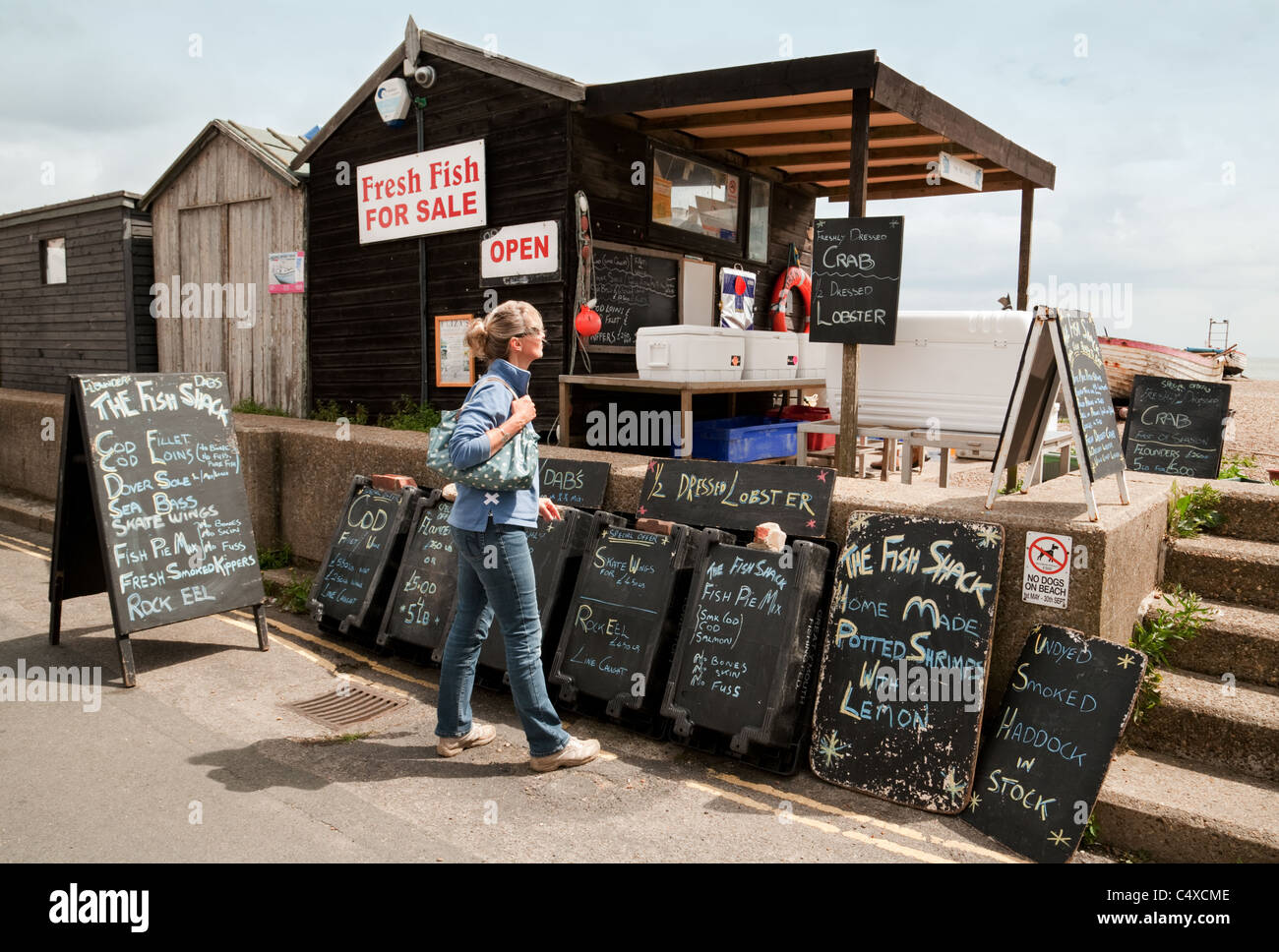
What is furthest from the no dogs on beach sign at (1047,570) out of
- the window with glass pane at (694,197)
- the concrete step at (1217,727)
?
the window with glass pane at (694,197)

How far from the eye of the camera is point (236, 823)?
12.5 ft

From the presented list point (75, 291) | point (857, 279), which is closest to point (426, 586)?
point (857, 279)

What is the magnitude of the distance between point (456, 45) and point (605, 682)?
283 inches

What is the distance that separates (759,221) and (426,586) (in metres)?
7.05

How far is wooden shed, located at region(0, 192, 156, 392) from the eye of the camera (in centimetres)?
1395

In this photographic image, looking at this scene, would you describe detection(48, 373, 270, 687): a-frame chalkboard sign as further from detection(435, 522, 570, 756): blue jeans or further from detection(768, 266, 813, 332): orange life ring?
detection(768, 266, 813, 332): orange life ring

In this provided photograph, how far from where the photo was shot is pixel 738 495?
5.09 metres

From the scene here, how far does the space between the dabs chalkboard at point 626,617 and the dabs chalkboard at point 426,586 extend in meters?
0.98

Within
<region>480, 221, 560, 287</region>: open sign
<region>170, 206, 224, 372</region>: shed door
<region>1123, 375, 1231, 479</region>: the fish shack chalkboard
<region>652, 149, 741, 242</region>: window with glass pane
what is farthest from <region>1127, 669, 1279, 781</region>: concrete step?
<region>170, 206, 224, 372</region>: shed door

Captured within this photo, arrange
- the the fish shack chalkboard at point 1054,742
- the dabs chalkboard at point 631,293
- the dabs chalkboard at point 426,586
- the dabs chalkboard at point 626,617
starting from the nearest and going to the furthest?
1. the the fish shack chalkboard at point 1054,742
2. the dabs chalkboard at point 626,617
3. the dabs chalkboard at point 426,586
4. the dabs chalkboard at point 631,293

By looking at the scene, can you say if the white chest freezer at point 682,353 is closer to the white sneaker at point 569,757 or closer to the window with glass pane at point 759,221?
the window with glass pane at point 759,221

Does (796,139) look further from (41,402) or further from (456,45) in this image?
(41,402)

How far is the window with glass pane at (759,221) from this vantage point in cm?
1095
